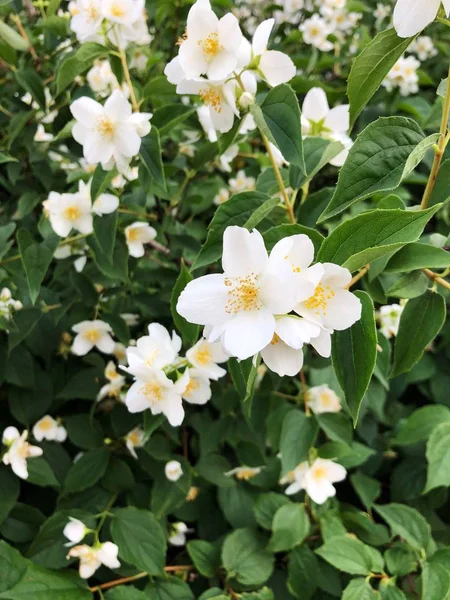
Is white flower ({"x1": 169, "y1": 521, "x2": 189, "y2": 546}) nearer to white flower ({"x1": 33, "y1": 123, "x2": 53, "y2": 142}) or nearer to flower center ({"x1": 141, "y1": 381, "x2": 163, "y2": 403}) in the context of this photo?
flower center ({"x1": 141, "y1": 381, "x2": 163, "y2": 403})

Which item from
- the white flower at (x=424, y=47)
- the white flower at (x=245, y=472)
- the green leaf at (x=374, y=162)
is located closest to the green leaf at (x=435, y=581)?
the white flower at (x=245, y=472)

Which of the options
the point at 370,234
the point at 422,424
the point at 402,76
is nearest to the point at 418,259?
the point at 370,234

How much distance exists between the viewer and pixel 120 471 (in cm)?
115

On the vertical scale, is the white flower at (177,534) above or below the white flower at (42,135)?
below

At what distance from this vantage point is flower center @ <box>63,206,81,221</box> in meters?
1.09

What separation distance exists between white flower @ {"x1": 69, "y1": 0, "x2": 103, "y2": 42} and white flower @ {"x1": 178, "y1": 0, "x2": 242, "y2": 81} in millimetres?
297

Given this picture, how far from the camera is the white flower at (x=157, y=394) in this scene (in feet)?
2.85

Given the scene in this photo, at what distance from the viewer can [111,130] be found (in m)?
0.94

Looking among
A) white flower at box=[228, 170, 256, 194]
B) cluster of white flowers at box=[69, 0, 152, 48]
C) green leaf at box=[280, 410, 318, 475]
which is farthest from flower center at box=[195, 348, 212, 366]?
white flower at box=[228, 170, 256, 194]

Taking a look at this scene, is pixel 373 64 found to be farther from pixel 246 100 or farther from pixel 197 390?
pixel 197 390

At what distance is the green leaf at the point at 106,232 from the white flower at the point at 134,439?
0.39 meters

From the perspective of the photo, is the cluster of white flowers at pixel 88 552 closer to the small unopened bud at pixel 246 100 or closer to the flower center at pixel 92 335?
the flower center at pixel 92 335

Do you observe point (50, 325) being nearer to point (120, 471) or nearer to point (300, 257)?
point (120, 471)

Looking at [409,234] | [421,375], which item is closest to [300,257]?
[409,234]
